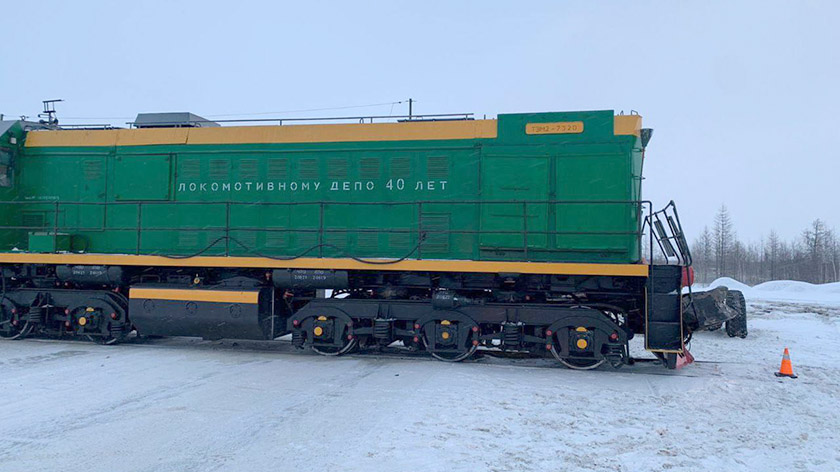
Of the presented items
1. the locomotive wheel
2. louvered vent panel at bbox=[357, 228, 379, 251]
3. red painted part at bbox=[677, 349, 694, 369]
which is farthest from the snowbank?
the locomotive wheel

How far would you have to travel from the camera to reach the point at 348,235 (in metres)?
8.58

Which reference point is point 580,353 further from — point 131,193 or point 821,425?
point 131,193

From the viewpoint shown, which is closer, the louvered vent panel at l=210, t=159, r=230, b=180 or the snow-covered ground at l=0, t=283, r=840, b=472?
the snow-covered ground at l=0, t=283, r=840, b=472

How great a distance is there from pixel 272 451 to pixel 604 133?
20.3 feet

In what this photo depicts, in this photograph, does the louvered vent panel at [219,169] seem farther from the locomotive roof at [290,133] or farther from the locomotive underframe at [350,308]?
the locomotive underframe at [350,308]

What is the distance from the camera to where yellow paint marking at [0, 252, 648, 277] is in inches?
285

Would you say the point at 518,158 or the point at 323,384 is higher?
the point at 518,158

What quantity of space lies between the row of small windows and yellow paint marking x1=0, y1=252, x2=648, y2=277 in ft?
4.97

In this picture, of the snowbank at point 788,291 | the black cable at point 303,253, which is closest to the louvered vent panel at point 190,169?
the black cable at point 303,253

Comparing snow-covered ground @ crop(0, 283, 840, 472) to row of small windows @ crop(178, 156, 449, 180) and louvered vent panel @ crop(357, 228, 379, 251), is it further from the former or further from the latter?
row of small windows @ crop(178, 156, 449, 180)

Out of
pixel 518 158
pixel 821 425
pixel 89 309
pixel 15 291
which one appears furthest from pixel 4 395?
pixel 821 425

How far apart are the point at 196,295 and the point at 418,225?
11.9 feet

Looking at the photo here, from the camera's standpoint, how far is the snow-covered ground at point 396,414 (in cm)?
423

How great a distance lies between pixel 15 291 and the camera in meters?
9.25
